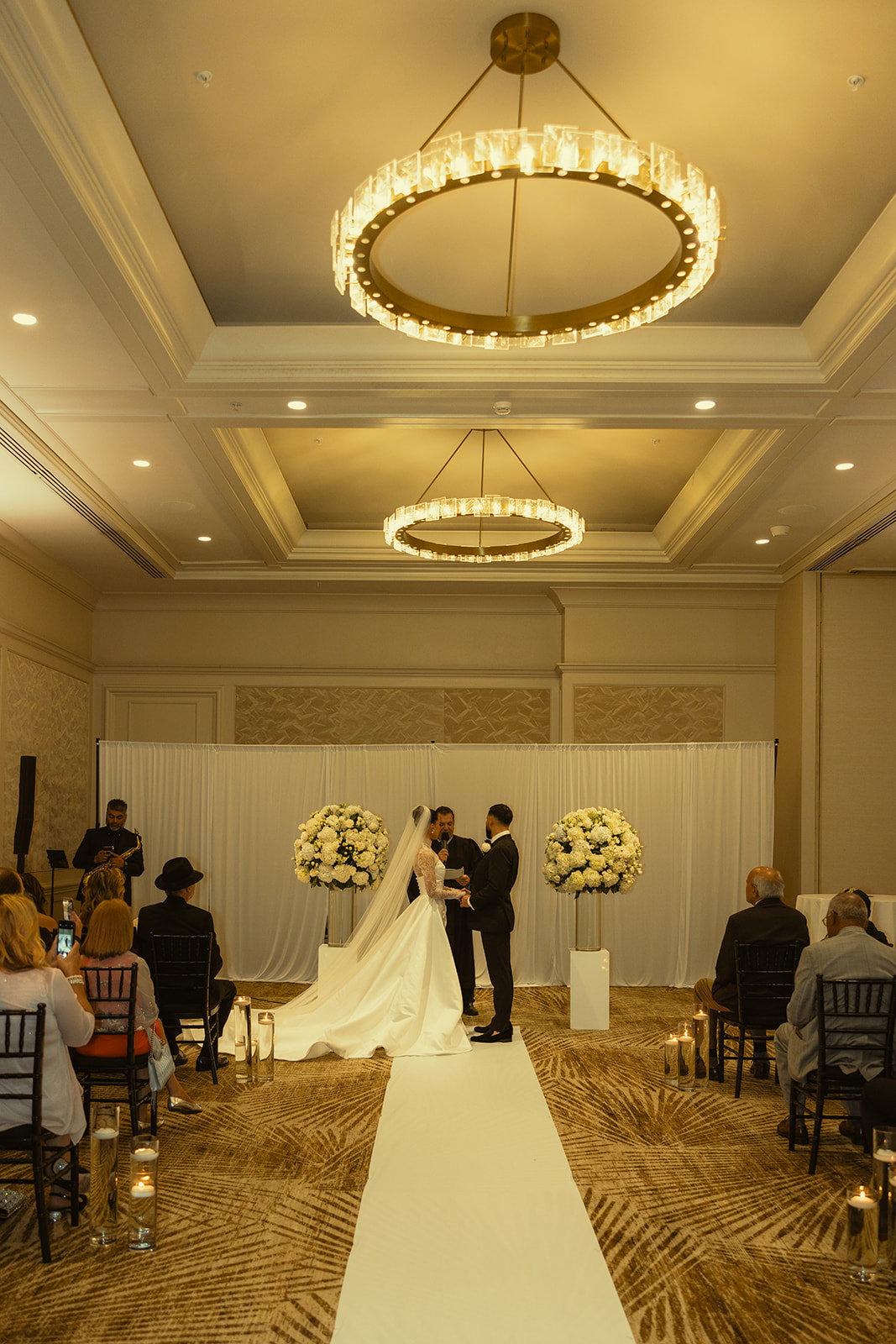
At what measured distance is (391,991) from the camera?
26.9 feet

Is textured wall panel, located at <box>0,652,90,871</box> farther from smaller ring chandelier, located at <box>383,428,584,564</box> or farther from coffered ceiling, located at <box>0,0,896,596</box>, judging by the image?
smaller ring chandelier, located at <box>383,428,584,564</box>

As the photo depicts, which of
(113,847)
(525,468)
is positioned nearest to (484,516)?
(525,468)

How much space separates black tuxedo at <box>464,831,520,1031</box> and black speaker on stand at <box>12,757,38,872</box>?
4131 millimetres

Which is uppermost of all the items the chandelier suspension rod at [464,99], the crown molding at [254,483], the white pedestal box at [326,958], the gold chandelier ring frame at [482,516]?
the chandelier suspension rod at [464,99]

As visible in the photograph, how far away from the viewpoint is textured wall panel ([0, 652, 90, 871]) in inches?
402

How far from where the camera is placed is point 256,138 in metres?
5.09

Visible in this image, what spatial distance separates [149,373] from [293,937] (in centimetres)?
640

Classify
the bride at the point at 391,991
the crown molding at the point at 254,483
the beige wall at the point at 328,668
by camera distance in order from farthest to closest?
1. the beige wall at the point at 328,668
2. the crown molding at the point at 254,483
3. the bride at the point at 391,991

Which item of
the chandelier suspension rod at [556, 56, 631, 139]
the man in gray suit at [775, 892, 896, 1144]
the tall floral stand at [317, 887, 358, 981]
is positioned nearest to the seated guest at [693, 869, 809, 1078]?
the man in gray suit at [775, 892, 896, 1144]

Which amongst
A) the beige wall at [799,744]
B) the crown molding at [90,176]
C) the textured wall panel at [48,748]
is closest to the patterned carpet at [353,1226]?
the textured wall panel at [48,748]

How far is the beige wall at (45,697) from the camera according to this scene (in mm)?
10133

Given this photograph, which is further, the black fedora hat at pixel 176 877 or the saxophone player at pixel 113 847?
the saxophone player at pixel 113 847

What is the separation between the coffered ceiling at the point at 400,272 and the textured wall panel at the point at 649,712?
2.41 m

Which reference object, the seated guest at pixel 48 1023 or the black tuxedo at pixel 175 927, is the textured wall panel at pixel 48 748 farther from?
the seated guest at pixel 48 1023
